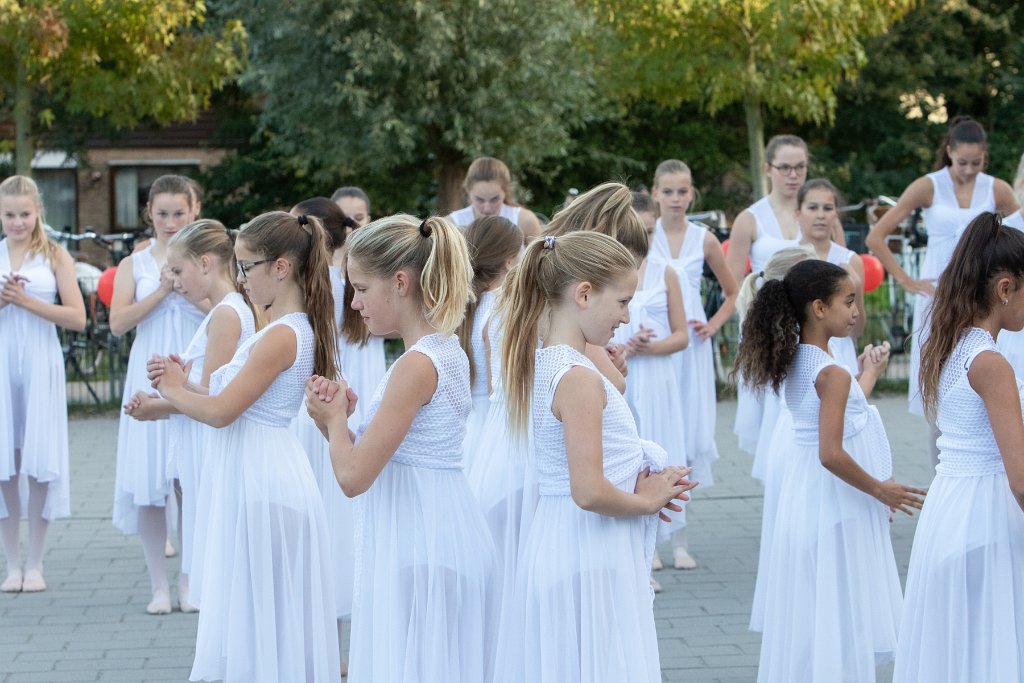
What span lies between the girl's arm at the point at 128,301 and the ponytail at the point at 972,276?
159 inches

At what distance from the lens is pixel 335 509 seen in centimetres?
644

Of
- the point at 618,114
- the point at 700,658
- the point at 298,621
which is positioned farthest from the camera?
the point at 618,114

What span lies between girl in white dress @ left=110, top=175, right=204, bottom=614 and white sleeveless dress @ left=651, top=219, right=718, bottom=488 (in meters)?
2.60

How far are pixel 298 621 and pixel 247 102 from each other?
27312 millimetres

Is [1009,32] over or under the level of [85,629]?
over

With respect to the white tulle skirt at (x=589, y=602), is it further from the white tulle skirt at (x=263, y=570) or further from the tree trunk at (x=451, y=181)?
the tree trunk at (x=451, y=181)

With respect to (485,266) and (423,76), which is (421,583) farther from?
(423,76)

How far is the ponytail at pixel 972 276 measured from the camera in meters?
4.20

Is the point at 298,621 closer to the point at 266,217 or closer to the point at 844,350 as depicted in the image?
the point at 266,217

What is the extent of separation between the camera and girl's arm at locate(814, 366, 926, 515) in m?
4.90

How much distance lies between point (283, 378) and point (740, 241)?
394 cm

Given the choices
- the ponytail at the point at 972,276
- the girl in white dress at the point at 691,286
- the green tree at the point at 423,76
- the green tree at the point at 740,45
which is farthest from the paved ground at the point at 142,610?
the green tree at the point at 740,45

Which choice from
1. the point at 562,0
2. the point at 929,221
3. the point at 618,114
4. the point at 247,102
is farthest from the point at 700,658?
the point at 247,102

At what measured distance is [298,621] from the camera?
488cm
